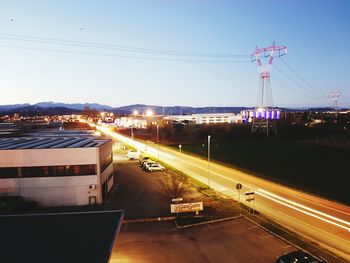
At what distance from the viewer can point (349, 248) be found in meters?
19.8

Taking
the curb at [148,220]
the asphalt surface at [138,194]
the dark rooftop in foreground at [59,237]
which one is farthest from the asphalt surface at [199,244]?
the dark rooftop in foreground at [59,237]

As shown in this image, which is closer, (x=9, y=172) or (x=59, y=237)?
(x=59, y=237)

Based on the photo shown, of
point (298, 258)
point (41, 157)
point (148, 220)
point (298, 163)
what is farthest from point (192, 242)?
point (298, 163)

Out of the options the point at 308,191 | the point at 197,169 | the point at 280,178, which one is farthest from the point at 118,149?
the point at 308,191

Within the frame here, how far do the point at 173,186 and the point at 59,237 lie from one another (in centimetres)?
2185

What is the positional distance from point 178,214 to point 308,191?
14724 millimetres

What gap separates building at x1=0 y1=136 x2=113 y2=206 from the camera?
2905 cm

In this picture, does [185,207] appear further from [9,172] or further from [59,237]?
[9,172]

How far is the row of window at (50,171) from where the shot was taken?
1146 inches

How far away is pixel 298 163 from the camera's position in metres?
51.7

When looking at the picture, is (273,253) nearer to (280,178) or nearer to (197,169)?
(280,178)

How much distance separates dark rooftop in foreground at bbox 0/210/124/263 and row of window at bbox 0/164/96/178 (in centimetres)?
1325

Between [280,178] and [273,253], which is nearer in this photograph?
[273,253]

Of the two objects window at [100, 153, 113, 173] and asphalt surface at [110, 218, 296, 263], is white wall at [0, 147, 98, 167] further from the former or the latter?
asphalt surface at [110, 218, 296, 263]
